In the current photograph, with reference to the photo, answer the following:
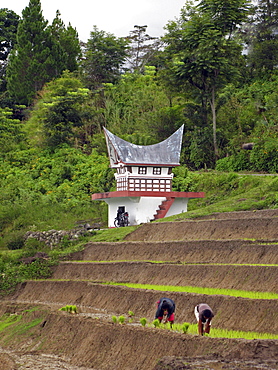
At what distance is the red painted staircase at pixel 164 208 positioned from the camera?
135 feet

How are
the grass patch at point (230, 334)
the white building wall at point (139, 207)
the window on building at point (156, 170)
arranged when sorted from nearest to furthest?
1. the grass patch at point (230, 334)
2. the white building wall at point (139, 207)
3. the window on building at point (156, 170)

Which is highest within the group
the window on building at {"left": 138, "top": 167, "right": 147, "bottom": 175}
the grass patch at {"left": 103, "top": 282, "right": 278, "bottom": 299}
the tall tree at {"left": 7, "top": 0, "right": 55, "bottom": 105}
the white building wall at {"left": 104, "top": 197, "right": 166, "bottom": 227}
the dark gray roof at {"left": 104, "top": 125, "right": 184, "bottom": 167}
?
the tall tree at {"left": 7, "top": 0, "right": 55, "bottom": 105}

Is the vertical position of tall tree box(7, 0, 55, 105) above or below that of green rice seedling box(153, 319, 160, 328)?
above

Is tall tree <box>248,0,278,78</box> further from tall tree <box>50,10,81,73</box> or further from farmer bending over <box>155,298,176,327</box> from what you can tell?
farmer bending over <box>155,298,176,327</box>

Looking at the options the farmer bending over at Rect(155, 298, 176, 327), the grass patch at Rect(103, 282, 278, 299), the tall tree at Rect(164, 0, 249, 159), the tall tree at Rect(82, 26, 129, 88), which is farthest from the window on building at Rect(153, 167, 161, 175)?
the tall tree at Rect(82, 26, 129, 88)

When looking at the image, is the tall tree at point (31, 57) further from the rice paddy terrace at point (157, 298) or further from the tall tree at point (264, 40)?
the rice paddy terrace at point (157, 298)

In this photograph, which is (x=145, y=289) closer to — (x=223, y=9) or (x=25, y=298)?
(x=25, y=298)

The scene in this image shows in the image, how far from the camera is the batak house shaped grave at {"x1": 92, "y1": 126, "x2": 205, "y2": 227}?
135 feet

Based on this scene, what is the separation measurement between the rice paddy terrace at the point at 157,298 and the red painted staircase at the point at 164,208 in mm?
5379

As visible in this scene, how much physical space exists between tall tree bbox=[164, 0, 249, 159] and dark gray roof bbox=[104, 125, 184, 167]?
10.7m

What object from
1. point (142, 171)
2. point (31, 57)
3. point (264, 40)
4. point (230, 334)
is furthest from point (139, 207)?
point (31, 57)

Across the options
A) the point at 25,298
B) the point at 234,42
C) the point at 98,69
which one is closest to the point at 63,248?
the point at 25,298

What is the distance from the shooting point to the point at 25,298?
31062 mm

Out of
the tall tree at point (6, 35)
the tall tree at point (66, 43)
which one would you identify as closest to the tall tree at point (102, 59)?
the tall tree at point (66, 43)
